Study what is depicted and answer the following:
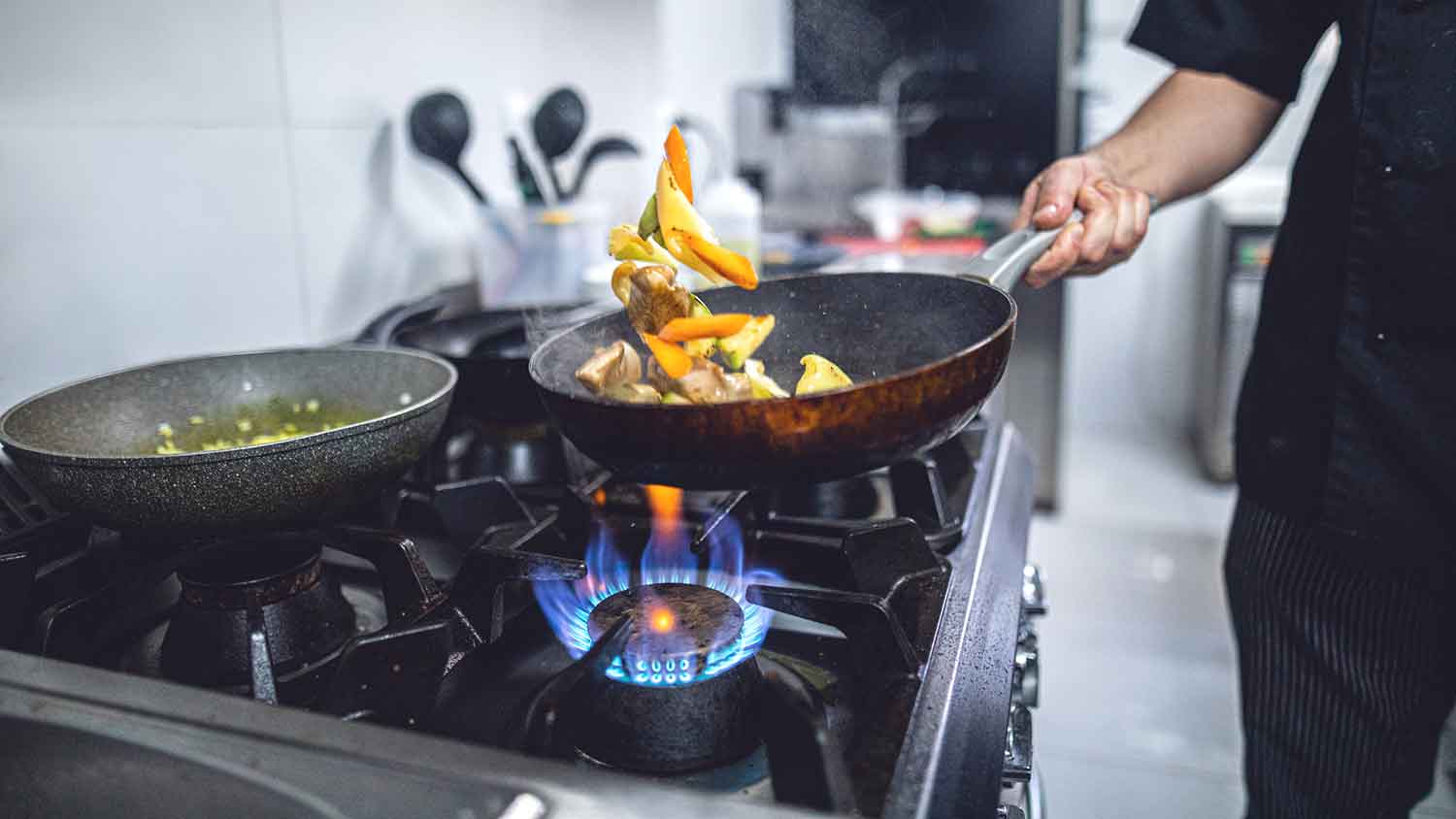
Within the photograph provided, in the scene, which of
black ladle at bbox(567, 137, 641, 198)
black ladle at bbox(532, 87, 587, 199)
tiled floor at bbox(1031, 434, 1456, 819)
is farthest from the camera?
tiled floor at bbox(1031, 434, 1456, 819)

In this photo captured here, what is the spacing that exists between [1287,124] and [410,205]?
3.19 m

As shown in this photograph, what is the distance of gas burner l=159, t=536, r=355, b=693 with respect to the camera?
1.99ft

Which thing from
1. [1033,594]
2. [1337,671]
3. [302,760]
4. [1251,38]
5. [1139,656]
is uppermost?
[1251,38]

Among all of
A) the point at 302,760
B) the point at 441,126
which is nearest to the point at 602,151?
the point at 441,126

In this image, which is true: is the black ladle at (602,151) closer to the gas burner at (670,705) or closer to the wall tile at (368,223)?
the wall tile at (368,223)

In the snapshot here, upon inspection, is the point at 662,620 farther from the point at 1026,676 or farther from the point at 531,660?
the point at 1026,676

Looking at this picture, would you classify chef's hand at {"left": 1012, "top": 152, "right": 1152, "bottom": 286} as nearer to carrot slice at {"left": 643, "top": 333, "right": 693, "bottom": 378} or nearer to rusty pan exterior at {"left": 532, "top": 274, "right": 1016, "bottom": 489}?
rusty pan exterior at {"left": 532, "top": 274, "right": 1016, "bottom": 489}

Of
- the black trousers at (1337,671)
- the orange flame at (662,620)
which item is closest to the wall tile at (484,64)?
the orange flame at (662,620)

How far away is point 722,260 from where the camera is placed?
25.0 inches

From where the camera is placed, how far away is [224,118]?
1040mm

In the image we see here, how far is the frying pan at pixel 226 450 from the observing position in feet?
1.88

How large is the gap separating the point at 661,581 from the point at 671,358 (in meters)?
0.15

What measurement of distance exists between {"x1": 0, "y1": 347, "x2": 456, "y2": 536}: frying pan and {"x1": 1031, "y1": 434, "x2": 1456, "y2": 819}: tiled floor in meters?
1.07

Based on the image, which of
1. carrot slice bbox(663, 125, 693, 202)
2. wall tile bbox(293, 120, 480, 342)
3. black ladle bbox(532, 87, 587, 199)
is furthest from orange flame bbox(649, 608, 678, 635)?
black ladle bbox(532, 87, 587, 199)
